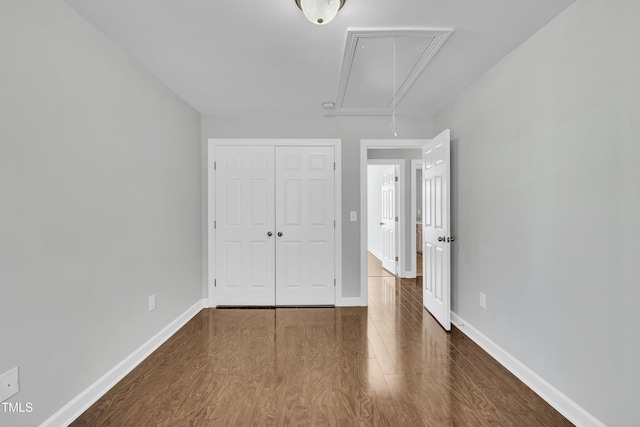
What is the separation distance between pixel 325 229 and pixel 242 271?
1.14 metres

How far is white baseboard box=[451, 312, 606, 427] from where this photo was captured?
5.53ft

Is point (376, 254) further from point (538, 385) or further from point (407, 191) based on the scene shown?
point (538, 385)

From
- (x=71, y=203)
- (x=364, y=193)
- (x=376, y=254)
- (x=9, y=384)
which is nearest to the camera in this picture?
(x=9, y=384)

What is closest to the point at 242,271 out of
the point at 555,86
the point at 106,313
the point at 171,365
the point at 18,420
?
the point at 171,365

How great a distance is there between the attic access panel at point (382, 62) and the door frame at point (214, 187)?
60 cm

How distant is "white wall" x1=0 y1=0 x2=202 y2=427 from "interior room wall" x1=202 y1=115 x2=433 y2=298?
1.03 meters

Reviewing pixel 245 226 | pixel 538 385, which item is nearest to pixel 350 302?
pixel 245 226

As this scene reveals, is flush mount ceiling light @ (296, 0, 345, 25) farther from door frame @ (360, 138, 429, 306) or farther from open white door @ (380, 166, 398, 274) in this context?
open white door @ (380, 166, 398, 274)

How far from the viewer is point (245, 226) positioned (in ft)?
12.4

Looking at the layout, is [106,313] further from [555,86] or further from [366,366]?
[555,86]

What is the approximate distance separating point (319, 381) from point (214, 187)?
8.34ft

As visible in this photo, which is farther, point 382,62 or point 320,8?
point 382,62

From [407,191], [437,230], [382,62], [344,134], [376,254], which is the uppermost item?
[382,62]

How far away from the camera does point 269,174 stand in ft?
12.3
